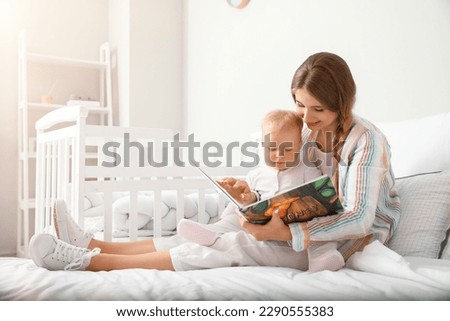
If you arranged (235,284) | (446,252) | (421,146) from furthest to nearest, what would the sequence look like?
(421,146) < (446,252) < (235,284)

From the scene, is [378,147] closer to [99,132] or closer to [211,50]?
[99,132]

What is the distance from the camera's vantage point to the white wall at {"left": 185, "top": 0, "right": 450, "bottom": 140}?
1.50m

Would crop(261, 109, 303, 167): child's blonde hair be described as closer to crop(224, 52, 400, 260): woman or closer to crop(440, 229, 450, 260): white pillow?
crop(224, 52, 400, 260): woman

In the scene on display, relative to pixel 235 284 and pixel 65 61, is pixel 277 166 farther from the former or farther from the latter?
pixel 65 61

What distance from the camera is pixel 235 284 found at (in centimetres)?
80

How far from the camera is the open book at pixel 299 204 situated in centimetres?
82

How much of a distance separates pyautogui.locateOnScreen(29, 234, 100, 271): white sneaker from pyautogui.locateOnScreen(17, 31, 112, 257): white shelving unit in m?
1.73

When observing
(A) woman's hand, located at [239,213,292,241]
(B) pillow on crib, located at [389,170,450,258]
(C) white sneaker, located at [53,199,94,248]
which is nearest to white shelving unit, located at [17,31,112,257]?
(C) white sneaker, located at [53,199,94,248]

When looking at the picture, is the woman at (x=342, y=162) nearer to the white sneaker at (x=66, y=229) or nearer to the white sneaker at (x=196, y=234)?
the white sneaker at (x=196, y=234)

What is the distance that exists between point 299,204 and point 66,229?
1.78 feet

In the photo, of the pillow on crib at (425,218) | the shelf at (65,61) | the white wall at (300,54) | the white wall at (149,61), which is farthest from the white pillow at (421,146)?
the shelf at (65,61)

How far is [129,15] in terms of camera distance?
279 centimetres

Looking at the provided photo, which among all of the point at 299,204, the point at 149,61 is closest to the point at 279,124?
the point at 299,204

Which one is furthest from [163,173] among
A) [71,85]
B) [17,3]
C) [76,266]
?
[17,3]
